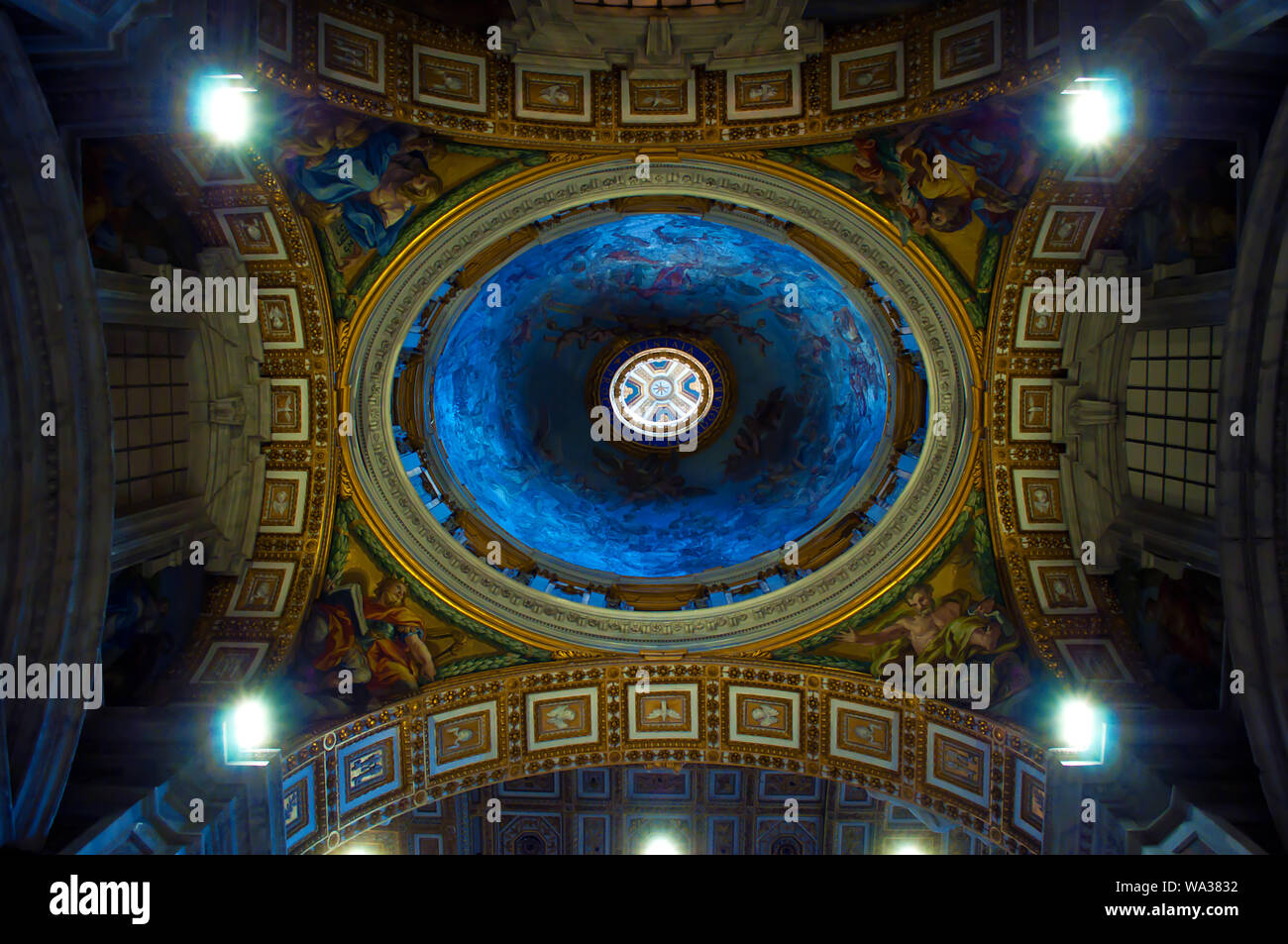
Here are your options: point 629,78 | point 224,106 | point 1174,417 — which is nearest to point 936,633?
point 1174,417

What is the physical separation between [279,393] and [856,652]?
10.4 meters

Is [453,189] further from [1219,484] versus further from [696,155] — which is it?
[1219,484]

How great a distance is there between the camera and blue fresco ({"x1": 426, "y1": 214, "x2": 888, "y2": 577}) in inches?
645

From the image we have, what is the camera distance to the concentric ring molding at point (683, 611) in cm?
1346

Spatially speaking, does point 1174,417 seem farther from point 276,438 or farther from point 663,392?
point 276,438

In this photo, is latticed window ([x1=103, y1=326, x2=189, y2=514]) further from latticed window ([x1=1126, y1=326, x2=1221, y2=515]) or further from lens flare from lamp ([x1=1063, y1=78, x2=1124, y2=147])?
latticed window ([x1=1126, y1=326, x2=1221, y2=515])

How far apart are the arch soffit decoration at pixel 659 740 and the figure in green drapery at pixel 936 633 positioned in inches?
26.4

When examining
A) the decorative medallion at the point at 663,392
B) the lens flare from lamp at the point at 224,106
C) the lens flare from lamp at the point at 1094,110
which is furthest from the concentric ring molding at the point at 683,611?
the decorative medallion at the point at 663,392

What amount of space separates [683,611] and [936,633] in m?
4.27

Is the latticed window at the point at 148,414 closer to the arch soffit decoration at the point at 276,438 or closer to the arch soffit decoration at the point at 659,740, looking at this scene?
the arch soffit decoration at the point at 276,438

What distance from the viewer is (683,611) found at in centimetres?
1548

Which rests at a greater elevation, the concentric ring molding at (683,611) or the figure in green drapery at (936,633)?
the concentric ring molding at (683,611)

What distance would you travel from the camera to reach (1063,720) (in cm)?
1254

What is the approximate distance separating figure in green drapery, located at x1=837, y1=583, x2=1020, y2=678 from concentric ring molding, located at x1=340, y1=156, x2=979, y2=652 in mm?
595
